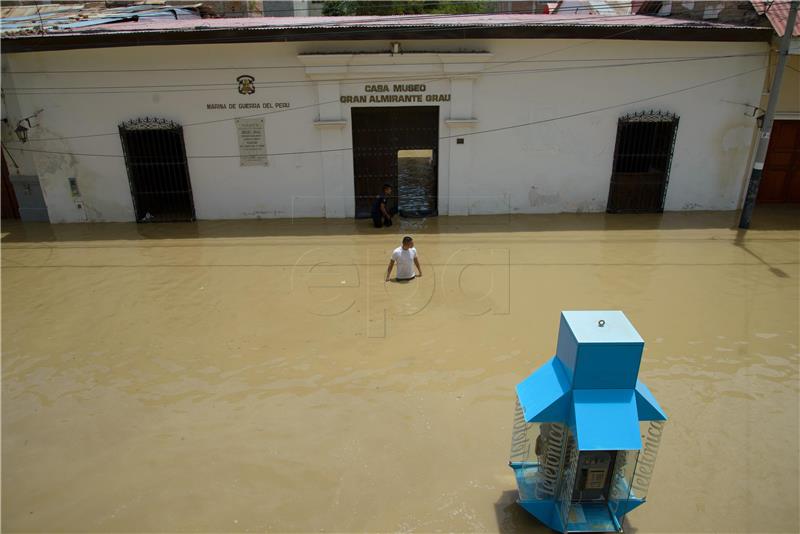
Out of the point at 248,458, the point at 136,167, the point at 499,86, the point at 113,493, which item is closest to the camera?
the point at 113,493

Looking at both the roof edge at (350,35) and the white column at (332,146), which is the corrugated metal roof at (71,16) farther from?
the white column at (332,146)

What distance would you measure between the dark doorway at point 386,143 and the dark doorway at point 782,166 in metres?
7.97

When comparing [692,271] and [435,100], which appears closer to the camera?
[692,271]

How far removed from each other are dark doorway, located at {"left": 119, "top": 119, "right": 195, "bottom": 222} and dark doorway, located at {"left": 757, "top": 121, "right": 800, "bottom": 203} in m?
13.5

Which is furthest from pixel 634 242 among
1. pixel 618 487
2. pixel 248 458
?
pixel 248 458

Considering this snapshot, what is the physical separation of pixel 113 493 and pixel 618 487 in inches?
149

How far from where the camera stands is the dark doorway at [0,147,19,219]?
12.4m

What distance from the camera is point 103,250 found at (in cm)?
991

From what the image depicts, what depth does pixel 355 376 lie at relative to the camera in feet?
18.4

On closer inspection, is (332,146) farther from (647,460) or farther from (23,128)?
(647,460)

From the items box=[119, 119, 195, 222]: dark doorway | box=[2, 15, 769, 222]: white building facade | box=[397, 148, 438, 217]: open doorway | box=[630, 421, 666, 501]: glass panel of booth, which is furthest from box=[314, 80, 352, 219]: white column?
box=[630, 421, 666, 501]: glass panel of booth

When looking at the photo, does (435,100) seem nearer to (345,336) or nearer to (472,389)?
(345,336)

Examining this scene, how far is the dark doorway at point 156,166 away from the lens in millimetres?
11133

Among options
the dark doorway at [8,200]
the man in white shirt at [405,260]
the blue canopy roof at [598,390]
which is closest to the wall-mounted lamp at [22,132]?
the dark doorway at [8,200]
